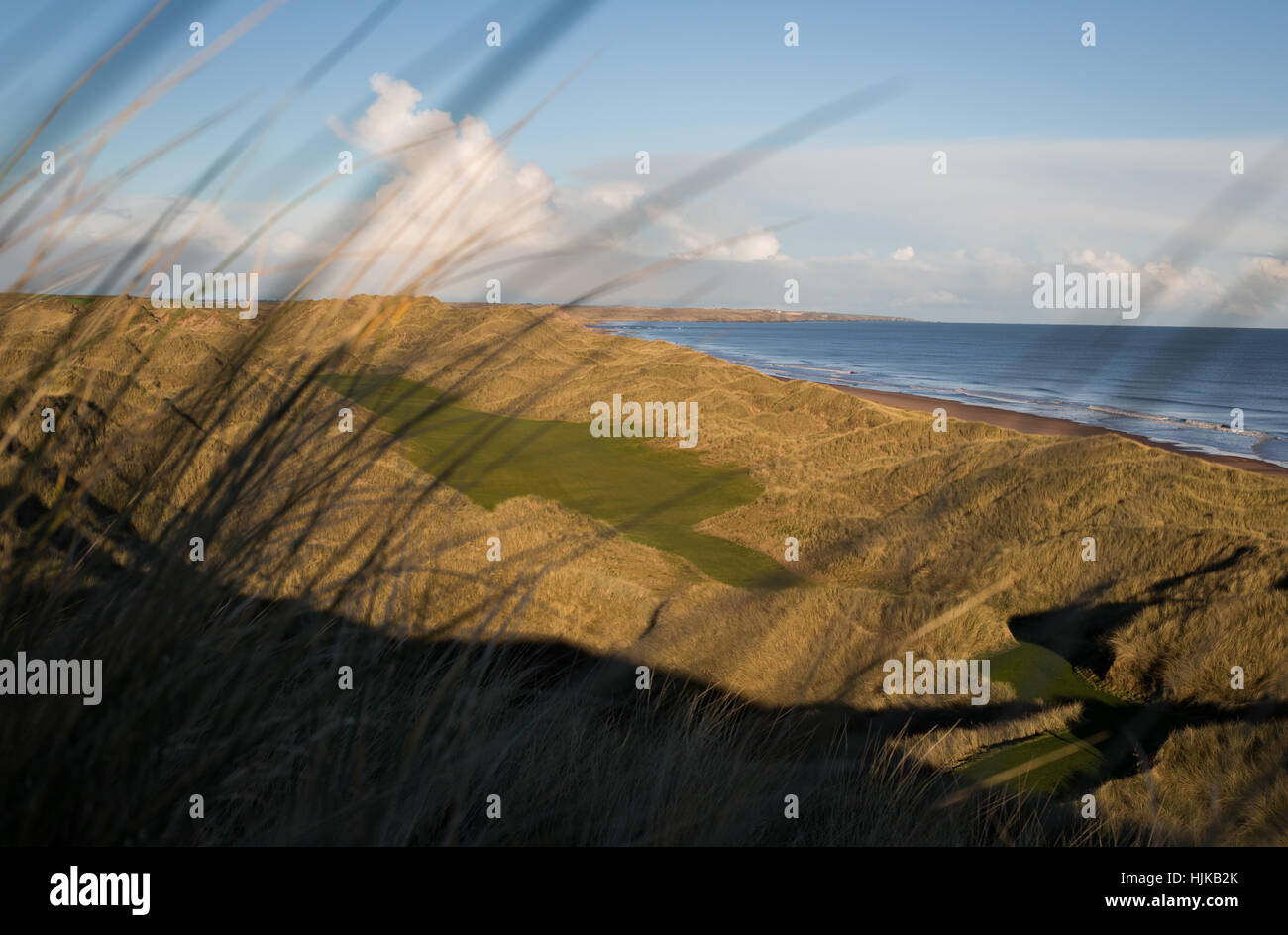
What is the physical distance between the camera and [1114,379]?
115 feet

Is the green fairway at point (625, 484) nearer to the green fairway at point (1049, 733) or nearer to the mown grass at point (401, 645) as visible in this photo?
the green fairway at point (1049, 733)

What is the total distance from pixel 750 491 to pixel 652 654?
184 inches

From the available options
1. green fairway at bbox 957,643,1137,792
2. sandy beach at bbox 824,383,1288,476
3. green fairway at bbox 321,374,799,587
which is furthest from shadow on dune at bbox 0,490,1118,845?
sandy beach at bbox 824,383,1288,476

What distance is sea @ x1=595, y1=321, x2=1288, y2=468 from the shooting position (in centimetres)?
127

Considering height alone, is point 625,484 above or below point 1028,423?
below

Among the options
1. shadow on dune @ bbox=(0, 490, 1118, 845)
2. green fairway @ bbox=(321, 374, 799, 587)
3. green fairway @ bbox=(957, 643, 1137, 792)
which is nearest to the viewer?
shadow on dune @ bbox=(0, 490, 1118, 845)

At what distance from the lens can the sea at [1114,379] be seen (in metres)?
1.27

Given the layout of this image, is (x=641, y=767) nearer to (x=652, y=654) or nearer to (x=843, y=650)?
(x=652, y=654)

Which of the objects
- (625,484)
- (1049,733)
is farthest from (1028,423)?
(1049,733)

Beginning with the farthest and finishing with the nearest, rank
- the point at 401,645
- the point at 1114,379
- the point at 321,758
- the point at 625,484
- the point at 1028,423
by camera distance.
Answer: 1. the point at 1114,379
2. the point at 1028,423
3. the point at 625,484
4. the point at 401,645
5. the point at 321,758

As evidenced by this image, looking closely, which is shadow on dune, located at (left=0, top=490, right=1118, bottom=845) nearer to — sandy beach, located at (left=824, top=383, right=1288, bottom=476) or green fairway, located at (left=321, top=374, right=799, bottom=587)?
green fairway, located at (left=321, top=374, right=799, bottom=587)

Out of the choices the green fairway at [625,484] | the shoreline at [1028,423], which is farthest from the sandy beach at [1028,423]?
the green fairway at [625,484]

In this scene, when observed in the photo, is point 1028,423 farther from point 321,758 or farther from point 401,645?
point 321,758
